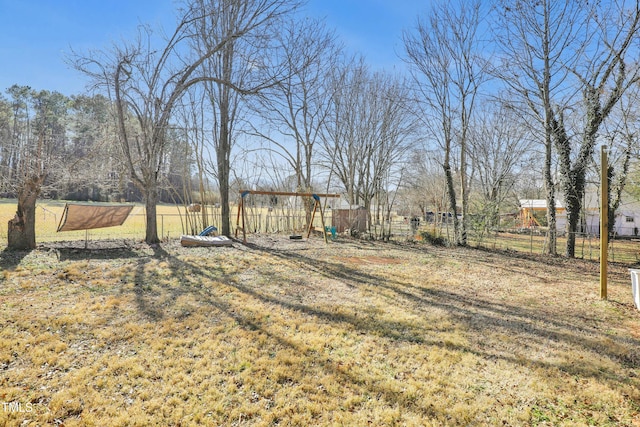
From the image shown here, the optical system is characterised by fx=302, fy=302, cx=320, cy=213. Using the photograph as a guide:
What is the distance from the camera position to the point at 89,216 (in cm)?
751

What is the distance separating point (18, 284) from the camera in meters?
4.72

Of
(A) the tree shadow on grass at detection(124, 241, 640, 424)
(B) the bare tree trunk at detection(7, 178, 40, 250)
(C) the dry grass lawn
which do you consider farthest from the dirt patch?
(B) the bare tree trunk at detection(7, 178, 40, 250)

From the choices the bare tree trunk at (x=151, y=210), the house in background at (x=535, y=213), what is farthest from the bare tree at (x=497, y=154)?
the bare tree trunk at (x=151, y=210)

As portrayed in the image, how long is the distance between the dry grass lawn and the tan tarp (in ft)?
3.88

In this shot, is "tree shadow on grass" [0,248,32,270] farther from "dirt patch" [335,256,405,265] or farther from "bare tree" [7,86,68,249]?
"dirt patch" [335,256,405,265]

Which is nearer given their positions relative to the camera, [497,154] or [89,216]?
[89,216]

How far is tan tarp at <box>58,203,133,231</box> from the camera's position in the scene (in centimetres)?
719

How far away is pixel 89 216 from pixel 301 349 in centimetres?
714

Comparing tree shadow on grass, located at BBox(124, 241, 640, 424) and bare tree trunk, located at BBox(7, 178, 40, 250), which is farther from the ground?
bare tree trunk, located at BBox(7, 178, 40, 250)

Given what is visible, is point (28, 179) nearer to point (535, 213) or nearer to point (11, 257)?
point (11, 257)

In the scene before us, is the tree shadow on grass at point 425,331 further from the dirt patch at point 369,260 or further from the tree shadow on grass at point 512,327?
the dirt patch at point 369,260

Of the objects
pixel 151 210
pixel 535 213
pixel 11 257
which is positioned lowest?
pixel 11 257

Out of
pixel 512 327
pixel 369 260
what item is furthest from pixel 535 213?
pixel 512 327

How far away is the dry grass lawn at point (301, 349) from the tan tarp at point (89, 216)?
1183mm
